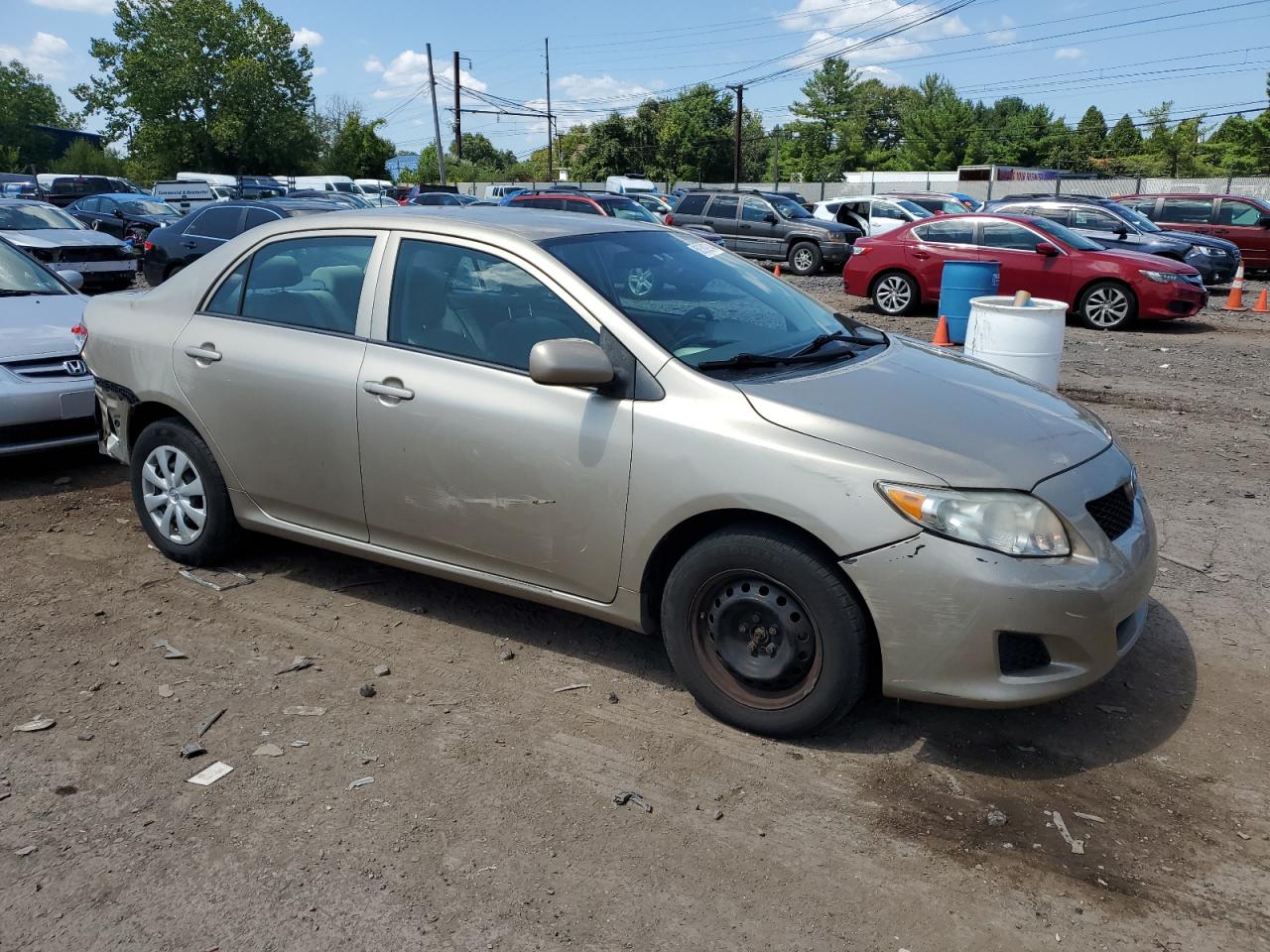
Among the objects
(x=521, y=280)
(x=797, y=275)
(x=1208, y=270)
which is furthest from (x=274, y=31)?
(x=521, y=280)

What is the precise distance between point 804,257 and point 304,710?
64.1 ft

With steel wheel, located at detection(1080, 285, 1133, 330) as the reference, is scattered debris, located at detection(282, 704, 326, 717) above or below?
below

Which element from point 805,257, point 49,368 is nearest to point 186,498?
point 49,368

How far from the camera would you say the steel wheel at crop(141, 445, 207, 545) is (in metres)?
4.88

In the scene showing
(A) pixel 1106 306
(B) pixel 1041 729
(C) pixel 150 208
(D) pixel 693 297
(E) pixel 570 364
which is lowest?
(B) pixel 1041 729

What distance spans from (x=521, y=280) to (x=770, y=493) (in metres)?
1.35

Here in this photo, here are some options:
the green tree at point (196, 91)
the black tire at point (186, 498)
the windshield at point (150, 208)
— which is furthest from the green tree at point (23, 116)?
the black tire at point (186, 498)

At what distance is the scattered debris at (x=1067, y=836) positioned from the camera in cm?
297

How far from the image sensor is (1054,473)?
330 cm

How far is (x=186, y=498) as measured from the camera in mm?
4934

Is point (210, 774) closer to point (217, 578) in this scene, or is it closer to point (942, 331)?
point (217, 578)

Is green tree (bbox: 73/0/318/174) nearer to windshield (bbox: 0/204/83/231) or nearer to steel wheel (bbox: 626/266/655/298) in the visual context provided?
windshield (bbox: 0/204/83/231)

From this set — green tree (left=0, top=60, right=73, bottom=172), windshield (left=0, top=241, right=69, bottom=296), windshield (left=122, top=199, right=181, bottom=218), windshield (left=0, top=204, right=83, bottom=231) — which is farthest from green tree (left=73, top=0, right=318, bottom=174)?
windshield (left=0, top=241, right=69, bottom=296)

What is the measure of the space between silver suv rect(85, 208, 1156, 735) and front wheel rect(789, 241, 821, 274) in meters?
17.6
